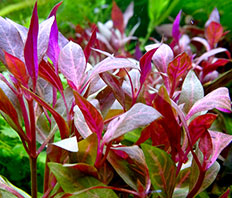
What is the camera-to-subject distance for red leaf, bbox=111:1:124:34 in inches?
64.4

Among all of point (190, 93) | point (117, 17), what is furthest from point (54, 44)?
point (117, 17)

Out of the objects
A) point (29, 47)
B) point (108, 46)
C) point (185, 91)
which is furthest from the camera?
point (108, 46)

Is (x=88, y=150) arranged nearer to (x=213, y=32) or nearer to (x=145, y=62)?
(x=145, y=62)

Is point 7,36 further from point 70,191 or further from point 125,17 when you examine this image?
point 125,17

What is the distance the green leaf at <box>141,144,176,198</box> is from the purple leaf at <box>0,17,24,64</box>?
286mm

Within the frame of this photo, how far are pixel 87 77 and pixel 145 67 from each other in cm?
11

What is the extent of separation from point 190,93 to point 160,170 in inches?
7.2

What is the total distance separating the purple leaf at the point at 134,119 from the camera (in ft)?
1.32

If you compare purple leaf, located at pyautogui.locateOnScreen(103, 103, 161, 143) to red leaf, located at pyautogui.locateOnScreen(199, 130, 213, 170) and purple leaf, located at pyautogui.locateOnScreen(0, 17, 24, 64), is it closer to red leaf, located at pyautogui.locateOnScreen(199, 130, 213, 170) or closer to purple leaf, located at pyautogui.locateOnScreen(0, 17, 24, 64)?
red leaf, located at pyautogui.locateOnScreen(199, 130, 213, 170)

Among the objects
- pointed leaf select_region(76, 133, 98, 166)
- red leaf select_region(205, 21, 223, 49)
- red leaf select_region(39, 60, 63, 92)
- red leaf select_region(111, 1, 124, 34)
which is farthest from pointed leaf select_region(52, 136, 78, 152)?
red leaf select_region(111, 1, 124, 34)

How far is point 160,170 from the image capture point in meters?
0.47

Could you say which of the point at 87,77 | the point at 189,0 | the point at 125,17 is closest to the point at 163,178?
the point at 87,77

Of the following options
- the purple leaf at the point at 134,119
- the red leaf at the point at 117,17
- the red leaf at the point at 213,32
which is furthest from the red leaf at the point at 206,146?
the red leaf at the point at 117,17

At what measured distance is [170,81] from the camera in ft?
1.95
